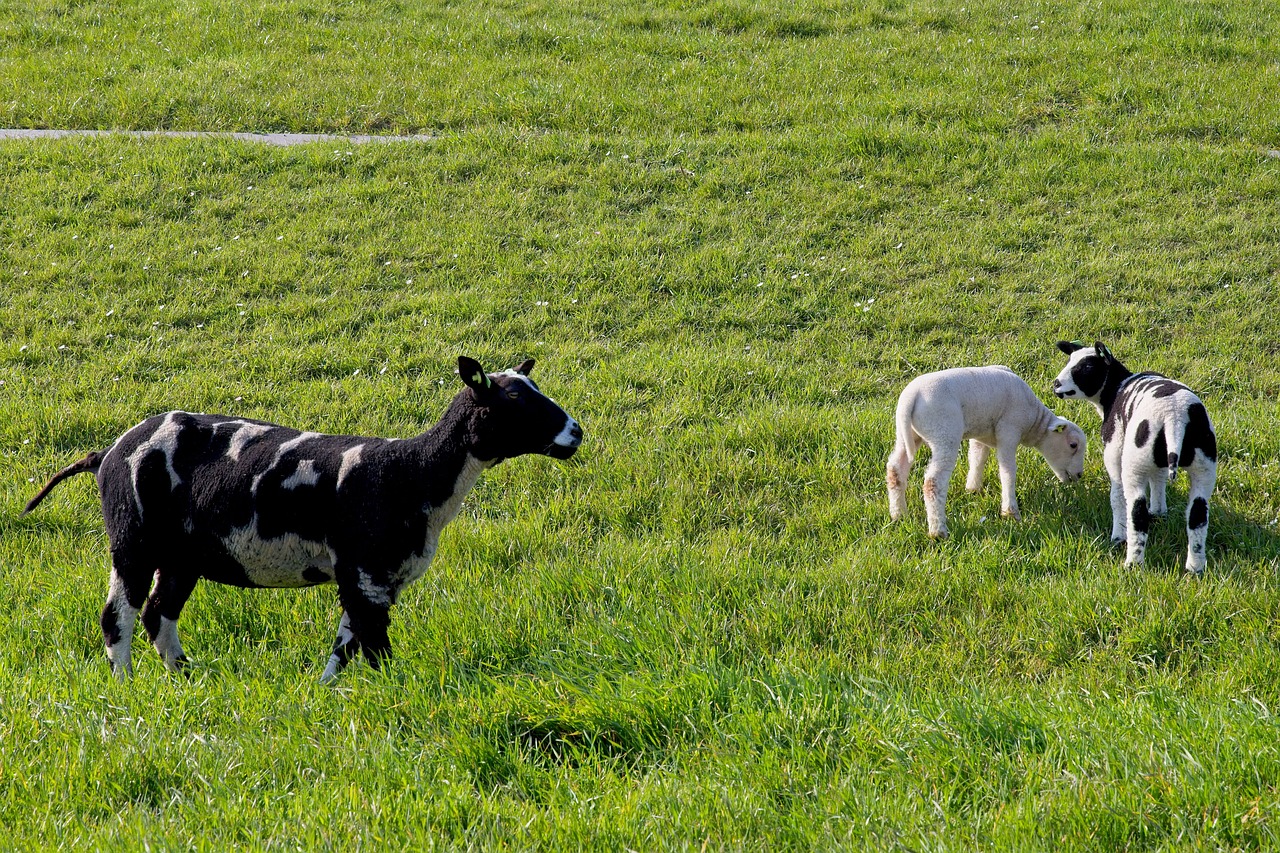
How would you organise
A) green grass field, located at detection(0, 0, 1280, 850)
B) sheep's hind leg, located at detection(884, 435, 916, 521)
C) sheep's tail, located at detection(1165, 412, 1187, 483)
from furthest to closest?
sheep's hind leg, located at detection(884, 435, 916, 521), sheep's tail, located at detection(1165, 412, 1187, 483), green grass field, located at detection(0, 0, 1280, 850)

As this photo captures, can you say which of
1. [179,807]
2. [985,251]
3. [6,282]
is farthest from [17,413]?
[985,251]

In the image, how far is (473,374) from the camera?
4.51 metres

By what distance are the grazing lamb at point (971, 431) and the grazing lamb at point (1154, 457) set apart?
53 cm

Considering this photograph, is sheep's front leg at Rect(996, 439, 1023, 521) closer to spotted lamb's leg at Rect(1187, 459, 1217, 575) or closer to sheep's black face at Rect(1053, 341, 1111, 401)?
sheep's black face at Rect(1053, 341, 1111, 401)

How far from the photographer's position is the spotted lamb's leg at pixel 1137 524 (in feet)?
19.8

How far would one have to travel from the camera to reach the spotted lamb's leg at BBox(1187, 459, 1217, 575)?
5.98 m

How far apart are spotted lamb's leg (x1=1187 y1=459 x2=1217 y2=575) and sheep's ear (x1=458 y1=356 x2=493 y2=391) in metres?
3.91

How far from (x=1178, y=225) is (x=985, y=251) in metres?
2.24

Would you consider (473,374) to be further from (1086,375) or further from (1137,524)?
(1086,375)

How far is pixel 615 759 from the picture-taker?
4.04 metres

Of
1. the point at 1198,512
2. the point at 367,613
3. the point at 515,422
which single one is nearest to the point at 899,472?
the point at 1198,512

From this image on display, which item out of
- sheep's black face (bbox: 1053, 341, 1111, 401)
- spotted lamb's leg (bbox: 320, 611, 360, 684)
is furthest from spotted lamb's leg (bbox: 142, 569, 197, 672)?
sheep's black face (bbox: 1053, 341, 1111, 401)

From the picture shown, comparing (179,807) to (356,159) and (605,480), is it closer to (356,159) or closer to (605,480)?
(605,480)

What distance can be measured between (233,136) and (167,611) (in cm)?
1093
